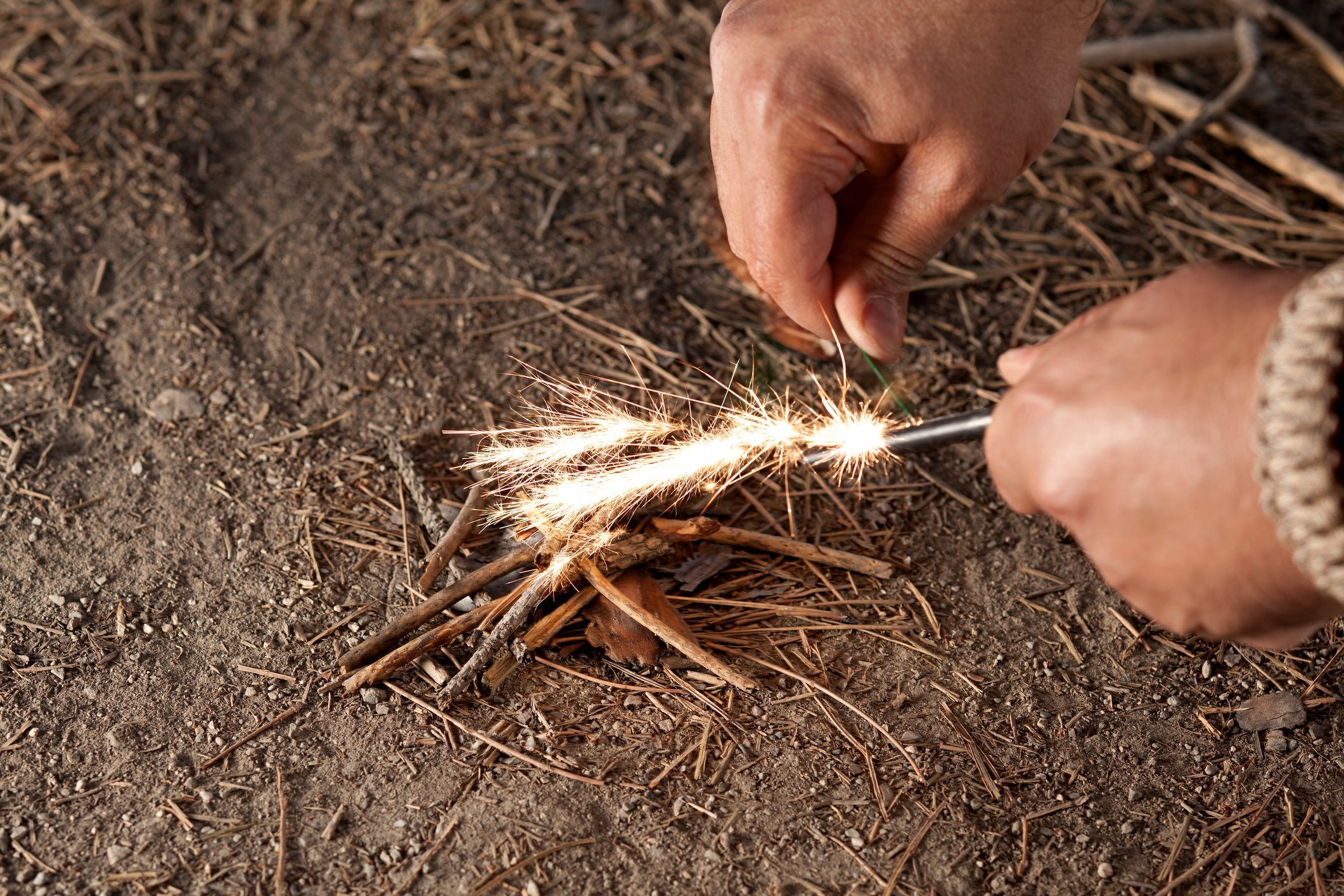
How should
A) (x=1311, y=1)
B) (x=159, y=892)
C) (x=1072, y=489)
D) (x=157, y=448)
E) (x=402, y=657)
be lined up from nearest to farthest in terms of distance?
(x=1072, y=489) → (x=159, y=892) → (x=402, y=657) → (x=157, y=448) → (x=1311, y=1)

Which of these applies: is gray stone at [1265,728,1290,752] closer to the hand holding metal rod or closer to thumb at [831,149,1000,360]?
the hand holding metal rod

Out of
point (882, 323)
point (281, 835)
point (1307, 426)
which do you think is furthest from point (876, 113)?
point (281, 835)

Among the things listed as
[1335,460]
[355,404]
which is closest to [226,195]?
[355,404]

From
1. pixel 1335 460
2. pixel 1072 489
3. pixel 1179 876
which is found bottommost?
pixel 1179 876

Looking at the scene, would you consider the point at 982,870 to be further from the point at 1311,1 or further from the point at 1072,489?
the point at 1311,1

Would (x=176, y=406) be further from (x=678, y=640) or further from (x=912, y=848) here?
(x=912, y=848)

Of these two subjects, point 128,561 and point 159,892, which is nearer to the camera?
point 159,892

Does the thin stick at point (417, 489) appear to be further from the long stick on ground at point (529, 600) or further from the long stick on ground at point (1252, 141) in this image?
the long stick on ground at point (1252, 141)

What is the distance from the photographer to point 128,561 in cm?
241

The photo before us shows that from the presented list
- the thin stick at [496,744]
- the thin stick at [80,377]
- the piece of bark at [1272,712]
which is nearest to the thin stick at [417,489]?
the thin stick at [496,744]

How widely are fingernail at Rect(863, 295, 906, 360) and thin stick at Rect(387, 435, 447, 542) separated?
103cm

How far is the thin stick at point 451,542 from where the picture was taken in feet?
7.70

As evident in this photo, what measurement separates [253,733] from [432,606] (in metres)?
0.42

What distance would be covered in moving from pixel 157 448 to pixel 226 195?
3.39 feet
